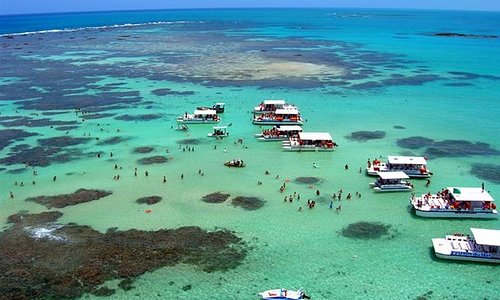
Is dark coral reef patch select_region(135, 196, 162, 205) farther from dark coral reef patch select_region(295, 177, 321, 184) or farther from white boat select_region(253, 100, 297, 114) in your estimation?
white boat select_region(253, 100, 297, 114)

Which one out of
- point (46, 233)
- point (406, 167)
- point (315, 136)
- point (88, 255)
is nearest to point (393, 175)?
point (406, 167)

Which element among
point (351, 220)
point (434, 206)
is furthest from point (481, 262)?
point (351, 220)

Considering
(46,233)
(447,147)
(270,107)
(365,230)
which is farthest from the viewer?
(270,107)

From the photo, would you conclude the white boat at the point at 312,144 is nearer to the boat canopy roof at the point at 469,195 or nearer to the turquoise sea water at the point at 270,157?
the turquoise sea water at the point at 270,157

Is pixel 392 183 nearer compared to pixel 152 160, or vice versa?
pixel 392 183

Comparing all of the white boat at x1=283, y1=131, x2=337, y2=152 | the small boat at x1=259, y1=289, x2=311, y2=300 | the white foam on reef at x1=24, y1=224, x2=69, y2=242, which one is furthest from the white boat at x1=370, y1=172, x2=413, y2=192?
the white foam on reef at x1=24, y1=224, x2=69, y2=242

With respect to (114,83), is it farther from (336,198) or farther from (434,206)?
(434,206)

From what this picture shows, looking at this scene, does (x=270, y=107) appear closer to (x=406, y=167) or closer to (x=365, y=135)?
(x=365, y=135)
